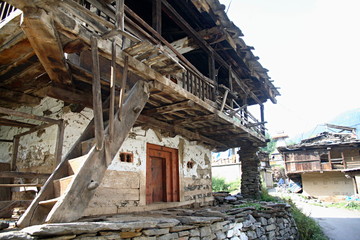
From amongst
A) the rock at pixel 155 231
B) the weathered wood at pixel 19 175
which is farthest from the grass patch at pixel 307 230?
the weathered wood at pixel 19 175

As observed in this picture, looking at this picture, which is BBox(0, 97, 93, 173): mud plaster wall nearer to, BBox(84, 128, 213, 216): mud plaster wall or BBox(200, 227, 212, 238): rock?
BBox(84, 128, 213, 216): mud plaster wall

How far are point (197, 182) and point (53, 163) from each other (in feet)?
16.7

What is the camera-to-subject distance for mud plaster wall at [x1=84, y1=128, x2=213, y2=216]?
17.9 feet

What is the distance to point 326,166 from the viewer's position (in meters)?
23.0

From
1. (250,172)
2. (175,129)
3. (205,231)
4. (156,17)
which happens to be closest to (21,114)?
(156,17)

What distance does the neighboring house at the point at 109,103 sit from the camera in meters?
3.32

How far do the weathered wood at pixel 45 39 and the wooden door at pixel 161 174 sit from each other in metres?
3.66

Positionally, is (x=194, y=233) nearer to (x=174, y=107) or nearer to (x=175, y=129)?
(x=174, y=107)

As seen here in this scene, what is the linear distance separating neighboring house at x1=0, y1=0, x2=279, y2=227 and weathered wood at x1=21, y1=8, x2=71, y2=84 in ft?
0.04

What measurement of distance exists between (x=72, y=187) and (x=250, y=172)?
9.54m

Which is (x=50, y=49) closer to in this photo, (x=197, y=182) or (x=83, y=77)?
(x=83, y=77)

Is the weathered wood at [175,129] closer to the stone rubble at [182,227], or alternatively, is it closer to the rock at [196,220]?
the stone rubble at [182,227]

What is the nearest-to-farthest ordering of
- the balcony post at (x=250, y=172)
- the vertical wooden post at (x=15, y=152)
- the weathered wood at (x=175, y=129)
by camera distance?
the vertical wooden post at (x=15, y=152) < the weathered wood at (x=175, y=129) < the balcony post at (x=250, y=172)

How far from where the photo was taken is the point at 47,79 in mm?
4445
